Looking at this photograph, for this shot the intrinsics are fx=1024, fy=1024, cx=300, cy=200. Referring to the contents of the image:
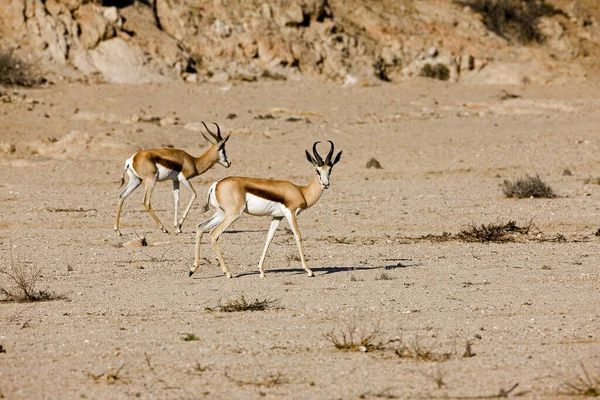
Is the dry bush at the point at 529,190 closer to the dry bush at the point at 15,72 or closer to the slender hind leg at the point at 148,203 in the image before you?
the slender hind leg at the point at 148,203

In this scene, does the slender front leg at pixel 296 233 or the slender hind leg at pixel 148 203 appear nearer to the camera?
the slender front leg at pixel 296 233

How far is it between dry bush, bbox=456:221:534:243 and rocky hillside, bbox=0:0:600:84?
1934 centimetres

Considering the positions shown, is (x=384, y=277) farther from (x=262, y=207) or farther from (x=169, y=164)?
(x=169, y=164)

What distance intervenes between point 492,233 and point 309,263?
3.21 m

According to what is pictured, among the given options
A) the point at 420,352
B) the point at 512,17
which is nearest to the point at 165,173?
the point at 420,352

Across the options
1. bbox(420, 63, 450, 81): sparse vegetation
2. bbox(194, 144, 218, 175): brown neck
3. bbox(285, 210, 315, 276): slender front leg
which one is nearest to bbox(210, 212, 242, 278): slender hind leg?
bbox(285, 210, 315, 276): slender front leg

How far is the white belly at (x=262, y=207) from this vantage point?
38.2ft

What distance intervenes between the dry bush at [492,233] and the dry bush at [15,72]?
19090mm

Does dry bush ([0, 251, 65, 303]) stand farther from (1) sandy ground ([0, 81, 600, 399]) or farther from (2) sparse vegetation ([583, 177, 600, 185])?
(2) sparse vegetation ([583, 177, 600, 185])

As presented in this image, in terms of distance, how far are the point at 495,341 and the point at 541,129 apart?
69.0 ft

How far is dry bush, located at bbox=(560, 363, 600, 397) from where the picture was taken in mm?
6941

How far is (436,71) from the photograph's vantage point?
37.2m

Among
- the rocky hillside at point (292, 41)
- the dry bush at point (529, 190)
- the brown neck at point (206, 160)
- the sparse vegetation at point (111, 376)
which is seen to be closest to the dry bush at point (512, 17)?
the rocky hillside at point (292, 41)

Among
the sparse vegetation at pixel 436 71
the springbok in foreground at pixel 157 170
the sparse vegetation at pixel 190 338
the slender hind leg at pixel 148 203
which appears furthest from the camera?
the sparse vegetation at pixel 436 71
